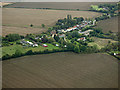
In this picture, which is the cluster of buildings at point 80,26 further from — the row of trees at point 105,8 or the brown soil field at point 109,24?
the row of trees at point 105,8

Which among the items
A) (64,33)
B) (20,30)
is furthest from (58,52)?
(20,30)

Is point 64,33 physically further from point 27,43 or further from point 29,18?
point 29,18

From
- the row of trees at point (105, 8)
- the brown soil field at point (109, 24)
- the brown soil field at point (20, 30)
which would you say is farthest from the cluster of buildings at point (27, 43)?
the row of trees at point (105, 8)

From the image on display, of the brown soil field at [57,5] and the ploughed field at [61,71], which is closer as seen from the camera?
the ploughed field at [61,71]

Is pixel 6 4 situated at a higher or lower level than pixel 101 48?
higher

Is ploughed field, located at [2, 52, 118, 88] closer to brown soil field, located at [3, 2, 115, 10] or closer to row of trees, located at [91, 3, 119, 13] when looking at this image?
row of trees, located at [91, 3, 119, 13]

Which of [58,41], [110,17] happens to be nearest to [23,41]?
[58,41]

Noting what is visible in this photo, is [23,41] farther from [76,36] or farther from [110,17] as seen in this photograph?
[110,17]
